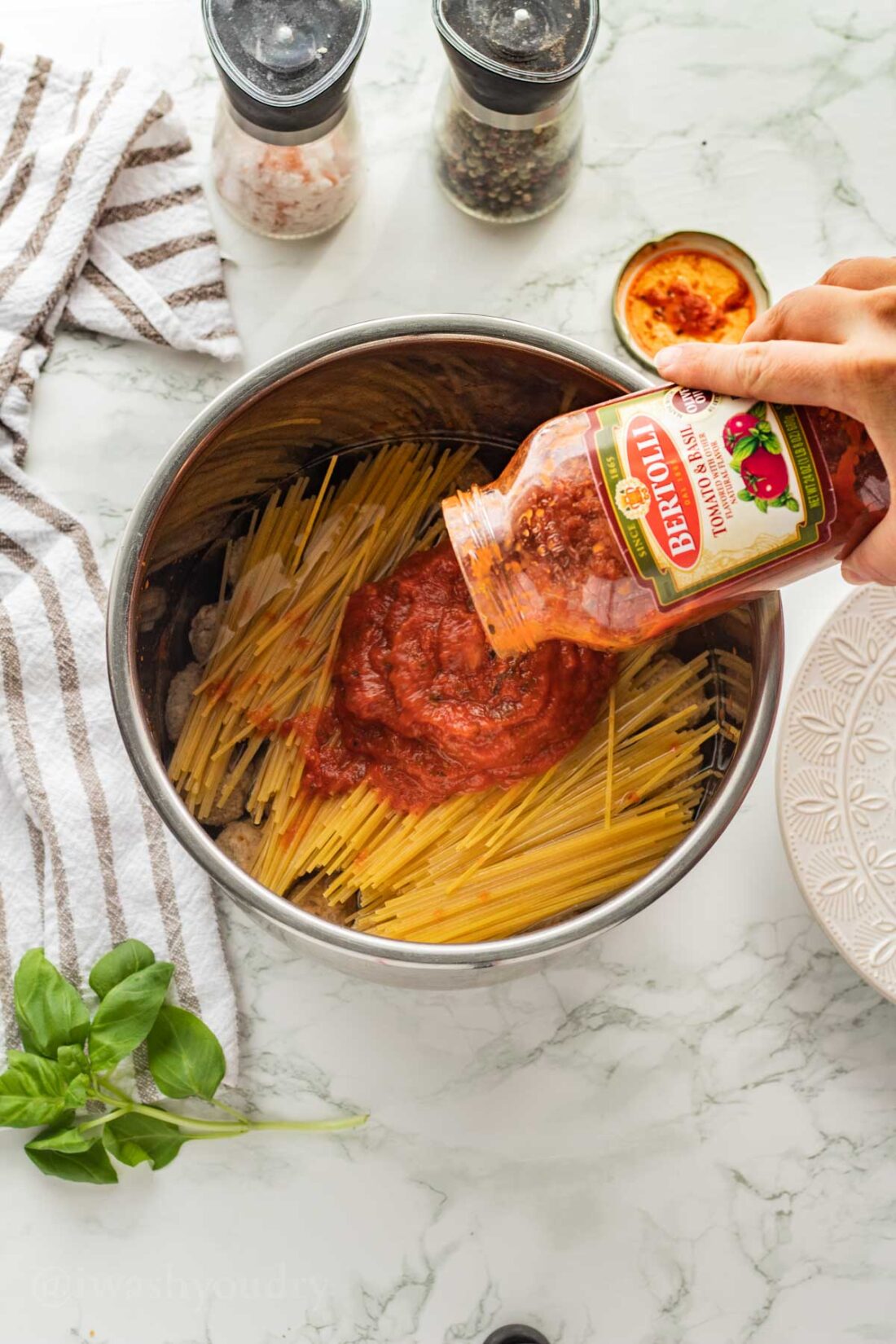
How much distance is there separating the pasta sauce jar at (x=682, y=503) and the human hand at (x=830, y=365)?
2cm

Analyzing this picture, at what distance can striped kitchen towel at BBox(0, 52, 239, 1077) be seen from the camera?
53.5 inches

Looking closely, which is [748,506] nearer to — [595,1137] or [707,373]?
[707,373]

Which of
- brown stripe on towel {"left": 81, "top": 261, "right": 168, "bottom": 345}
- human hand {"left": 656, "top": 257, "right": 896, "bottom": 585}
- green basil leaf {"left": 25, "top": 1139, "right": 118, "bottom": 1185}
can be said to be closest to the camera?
human hand {"left": 656, "top": 257, "right": 896, "bottom": 585}

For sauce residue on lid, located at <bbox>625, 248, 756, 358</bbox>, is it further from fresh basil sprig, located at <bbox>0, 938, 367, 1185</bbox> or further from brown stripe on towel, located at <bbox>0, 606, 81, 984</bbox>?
fresh basil sprig, located at <bbox>0, 938, 367, 1185</bbox>

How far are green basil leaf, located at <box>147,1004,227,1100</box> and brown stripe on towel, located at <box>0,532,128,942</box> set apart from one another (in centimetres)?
12

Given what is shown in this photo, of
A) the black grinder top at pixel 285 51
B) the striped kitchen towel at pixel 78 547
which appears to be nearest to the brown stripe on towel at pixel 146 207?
the striped kitchen towel at pixel 78 547

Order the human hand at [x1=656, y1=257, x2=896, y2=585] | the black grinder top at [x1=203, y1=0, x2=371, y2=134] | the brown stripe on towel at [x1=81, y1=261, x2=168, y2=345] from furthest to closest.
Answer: the brown stripe on towel at [x1=81, y1=261, x2=168, y2=345], the black grinder top at [x1=203, y1=0, x2=371, y2=134], the human hand at [x1=656, y1=257, x2=896, y2=585]

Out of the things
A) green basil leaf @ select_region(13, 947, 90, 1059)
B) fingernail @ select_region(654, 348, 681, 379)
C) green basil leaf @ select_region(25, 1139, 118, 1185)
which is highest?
A: fingernail @ select_region(654, 348, 681, 379)

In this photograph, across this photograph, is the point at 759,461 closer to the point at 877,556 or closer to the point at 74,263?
the point at 877,556

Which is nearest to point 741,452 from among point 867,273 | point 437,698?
point 867,273

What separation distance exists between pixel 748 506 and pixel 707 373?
0.40ft

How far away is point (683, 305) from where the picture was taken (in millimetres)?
1434

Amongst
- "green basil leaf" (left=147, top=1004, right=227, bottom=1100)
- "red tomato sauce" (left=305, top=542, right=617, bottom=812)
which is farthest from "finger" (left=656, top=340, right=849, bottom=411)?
"green basil leaf" (left=147, top=1004, right=227, bottom=1100)

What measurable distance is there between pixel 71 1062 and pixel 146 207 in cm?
99
